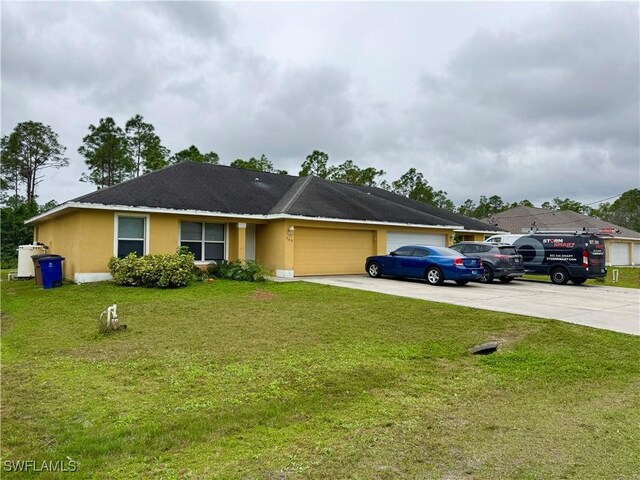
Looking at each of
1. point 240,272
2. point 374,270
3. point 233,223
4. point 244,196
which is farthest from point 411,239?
point 240,272

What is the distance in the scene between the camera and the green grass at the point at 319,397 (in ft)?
10.3

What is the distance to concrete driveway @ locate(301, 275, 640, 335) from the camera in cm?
901

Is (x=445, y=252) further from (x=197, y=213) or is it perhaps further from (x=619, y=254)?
(x=619, y=254)

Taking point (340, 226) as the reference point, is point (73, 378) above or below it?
below

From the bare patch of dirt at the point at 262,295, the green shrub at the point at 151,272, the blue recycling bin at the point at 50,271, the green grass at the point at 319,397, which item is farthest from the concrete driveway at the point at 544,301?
the blue recycling bin at the point at 50,271

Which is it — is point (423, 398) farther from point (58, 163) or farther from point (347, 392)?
point (58, 163)

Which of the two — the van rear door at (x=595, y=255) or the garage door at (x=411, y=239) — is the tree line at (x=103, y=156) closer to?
the garage door at (x=411, y=239)

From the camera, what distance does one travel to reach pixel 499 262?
16.1 metres

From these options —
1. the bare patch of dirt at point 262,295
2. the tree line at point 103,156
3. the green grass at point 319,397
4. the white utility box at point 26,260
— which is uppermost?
the tree line at point 103,156

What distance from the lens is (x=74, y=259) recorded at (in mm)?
13867

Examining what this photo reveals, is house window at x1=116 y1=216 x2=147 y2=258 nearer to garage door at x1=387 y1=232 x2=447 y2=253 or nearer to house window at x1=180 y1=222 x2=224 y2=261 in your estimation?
house window at x1=180 y1=222 x2=224 y2=261

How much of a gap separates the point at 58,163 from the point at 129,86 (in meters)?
26.9

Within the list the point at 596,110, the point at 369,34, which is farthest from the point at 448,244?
the point at 596,110

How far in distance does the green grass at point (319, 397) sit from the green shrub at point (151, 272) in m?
4.07
